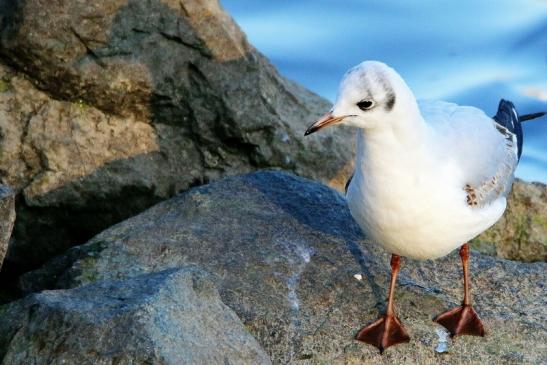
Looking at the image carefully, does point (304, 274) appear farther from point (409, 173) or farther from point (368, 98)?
point (368, 98)

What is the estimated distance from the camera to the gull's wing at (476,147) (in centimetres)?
544

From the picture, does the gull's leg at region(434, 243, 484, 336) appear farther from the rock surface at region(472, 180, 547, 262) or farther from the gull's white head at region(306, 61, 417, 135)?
the rock surface at region(472, 180, 547, 262)

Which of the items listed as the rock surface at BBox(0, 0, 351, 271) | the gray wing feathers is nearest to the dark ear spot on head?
the gray wing feathers

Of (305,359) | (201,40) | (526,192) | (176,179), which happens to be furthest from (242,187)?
(526,192)

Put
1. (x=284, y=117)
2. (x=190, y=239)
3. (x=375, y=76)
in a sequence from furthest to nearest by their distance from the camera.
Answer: (x=284, y=117)
(x=190, y=239)
(x=375, y=76)

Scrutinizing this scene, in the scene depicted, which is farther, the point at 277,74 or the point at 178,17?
the point at 277,74

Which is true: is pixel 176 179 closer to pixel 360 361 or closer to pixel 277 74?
pixel 277 74

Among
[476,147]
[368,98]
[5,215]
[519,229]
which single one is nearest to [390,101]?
[368,98]

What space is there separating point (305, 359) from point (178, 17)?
2.44 metres

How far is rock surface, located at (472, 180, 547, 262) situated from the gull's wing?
3.72 feet

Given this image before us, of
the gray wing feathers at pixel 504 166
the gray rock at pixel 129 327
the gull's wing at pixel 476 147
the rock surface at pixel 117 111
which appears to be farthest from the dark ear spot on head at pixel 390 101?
the rock surface at pixel 117 111

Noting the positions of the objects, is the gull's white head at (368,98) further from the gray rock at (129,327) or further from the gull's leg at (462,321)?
the gull's leg at (462,321)

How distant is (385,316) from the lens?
548 cm

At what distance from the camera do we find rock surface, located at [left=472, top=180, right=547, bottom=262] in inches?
282
